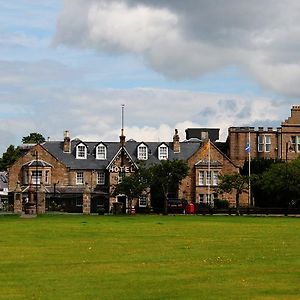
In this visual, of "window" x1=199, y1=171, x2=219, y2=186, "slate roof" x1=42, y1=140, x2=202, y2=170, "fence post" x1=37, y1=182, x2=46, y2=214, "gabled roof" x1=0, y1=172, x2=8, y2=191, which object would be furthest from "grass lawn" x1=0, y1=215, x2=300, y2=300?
"gabled roof" x1=0, y1=172, x2=8, y2=191

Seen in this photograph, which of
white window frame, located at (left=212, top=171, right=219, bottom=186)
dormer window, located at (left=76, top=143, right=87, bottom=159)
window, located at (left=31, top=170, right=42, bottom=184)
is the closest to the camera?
window, located at (left=31, top=170, right=42, bottom=184)

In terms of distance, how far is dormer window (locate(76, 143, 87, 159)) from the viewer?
11206 centimetres

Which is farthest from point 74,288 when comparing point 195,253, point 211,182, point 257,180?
point 211,182

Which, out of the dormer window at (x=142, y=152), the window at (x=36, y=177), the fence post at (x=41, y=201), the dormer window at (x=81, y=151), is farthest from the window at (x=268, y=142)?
the fence post at (x=41, y=201)

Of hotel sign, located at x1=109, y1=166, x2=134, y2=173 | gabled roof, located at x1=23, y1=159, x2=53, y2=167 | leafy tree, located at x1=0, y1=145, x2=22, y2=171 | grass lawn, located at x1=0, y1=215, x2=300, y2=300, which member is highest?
leafy tree, located at x1=0, y1=145, x2=22, y2=171

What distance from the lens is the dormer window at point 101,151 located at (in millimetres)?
112544

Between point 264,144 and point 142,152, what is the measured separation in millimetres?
17194

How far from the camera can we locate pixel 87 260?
26344 millimetres

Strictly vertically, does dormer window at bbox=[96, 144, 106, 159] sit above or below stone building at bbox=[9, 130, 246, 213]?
above

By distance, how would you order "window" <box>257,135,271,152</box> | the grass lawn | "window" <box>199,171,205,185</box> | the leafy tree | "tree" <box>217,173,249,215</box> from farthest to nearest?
the leafy tree < "window" <box>257,135,271,152</box> < "window" <box>199,171,205,185</box> < "tree" <box>217,173,249,215</box> < the grass lawn

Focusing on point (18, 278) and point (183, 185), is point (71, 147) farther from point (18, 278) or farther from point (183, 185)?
point (18, 278)

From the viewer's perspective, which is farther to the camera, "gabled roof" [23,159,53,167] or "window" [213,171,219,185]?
"window" [213,171,219,185]

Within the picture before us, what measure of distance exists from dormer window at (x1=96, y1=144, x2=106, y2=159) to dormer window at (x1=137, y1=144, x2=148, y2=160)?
4707 mm

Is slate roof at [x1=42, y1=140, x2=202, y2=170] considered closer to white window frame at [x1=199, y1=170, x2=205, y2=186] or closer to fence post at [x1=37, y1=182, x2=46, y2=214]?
white window frame at [x1=199, y1=170, x2=205, y2=186]
